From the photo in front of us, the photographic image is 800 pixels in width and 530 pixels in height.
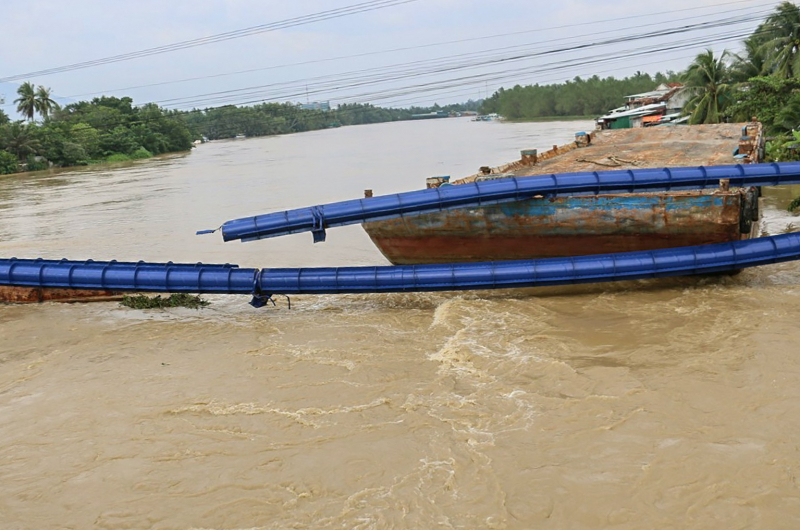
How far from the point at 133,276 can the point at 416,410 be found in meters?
7.19

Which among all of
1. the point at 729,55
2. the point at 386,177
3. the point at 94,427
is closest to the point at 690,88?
the point at 729,55

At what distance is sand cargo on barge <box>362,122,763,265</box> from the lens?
11.8 metres

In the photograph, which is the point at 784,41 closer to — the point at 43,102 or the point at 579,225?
the point at 579,225

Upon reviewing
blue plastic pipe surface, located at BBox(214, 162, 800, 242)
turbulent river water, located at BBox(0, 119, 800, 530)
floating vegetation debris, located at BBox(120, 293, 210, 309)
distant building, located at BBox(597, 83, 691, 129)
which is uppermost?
distant building, located at BBox(597, 83, 691, 129)

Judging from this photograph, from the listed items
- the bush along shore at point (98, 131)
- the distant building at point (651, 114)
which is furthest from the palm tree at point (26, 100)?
the distant building at point (651, 114)

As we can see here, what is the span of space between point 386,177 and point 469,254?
66.6 feet

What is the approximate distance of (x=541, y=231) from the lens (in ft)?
41.9

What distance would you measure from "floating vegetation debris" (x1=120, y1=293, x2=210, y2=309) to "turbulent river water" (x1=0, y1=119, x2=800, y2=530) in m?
0.32

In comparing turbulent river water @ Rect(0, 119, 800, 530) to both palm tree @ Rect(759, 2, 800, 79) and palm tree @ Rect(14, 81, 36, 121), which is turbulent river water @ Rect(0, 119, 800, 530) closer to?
palm tree @ Rect(759, 2, 800, 79)

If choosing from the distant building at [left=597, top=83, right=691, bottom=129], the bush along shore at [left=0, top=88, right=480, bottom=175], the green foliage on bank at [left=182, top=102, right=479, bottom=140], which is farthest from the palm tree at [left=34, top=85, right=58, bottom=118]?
the distant building at [left=597, top=83, right=691, bottom=129]

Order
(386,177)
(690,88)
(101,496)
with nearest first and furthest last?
(101,496) < (386,177) < (690,88)

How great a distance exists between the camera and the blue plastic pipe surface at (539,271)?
10.9m

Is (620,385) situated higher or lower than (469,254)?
lower

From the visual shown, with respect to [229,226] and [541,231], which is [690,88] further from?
[229,226]
